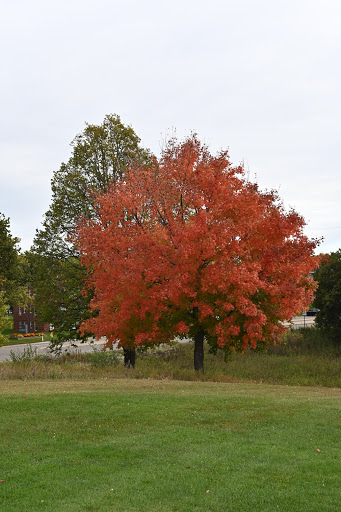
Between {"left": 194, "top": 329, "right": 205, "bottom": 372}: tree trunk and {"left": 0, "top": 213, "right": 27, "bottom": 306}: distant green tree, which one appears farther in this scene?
{"left": 0, "top": 213, "right": 27, "bottom": 306}: distant green tree

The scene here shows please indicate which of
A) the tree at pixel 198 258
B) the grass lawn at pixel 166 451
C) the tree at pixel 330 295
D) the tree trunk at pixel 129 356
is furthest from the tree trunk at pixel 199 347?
the tree at pixel 330 295

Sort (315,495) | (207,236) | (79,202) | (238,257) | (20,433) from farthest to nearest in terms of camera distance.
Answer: (79,202)
(238,257)
(207,236)
(20,433)
(315,495)

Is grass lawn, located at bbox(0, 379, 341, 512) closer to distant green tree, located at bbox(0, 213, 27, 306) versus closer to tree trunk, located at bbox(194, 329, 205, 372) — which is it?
tree trunk, located at bbox(194, 329, 205, 372)

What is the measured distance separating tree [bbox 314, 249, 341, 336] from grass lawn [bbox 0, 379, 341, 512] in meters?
26.0

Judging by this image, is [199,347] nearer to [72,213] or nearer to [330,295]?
[72,213]

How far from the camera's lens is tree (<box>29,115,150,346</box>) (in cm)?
2872

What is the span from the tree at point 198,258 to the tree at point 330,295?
1863 centimetres

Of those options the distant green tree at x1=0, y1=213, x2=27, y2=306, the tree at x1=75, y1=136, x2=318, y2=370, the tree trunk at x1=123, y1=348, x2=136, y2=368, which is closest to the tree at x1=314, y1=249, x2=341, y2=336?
the tree trunk at x1=123, y1=348, x2=136, y2=368

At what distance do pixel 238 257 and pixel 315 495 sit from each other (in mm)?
13249

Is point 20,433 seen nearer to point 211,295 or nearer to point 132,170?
point 211,295

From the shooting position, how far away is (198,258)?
19.3 m

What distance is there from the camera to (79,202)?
95.8 ft


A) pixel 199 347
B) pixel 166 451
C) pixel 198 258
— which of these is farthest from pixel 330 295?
pixel 166 451

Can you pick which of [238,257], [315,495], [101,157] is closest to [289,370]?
[238,257]
